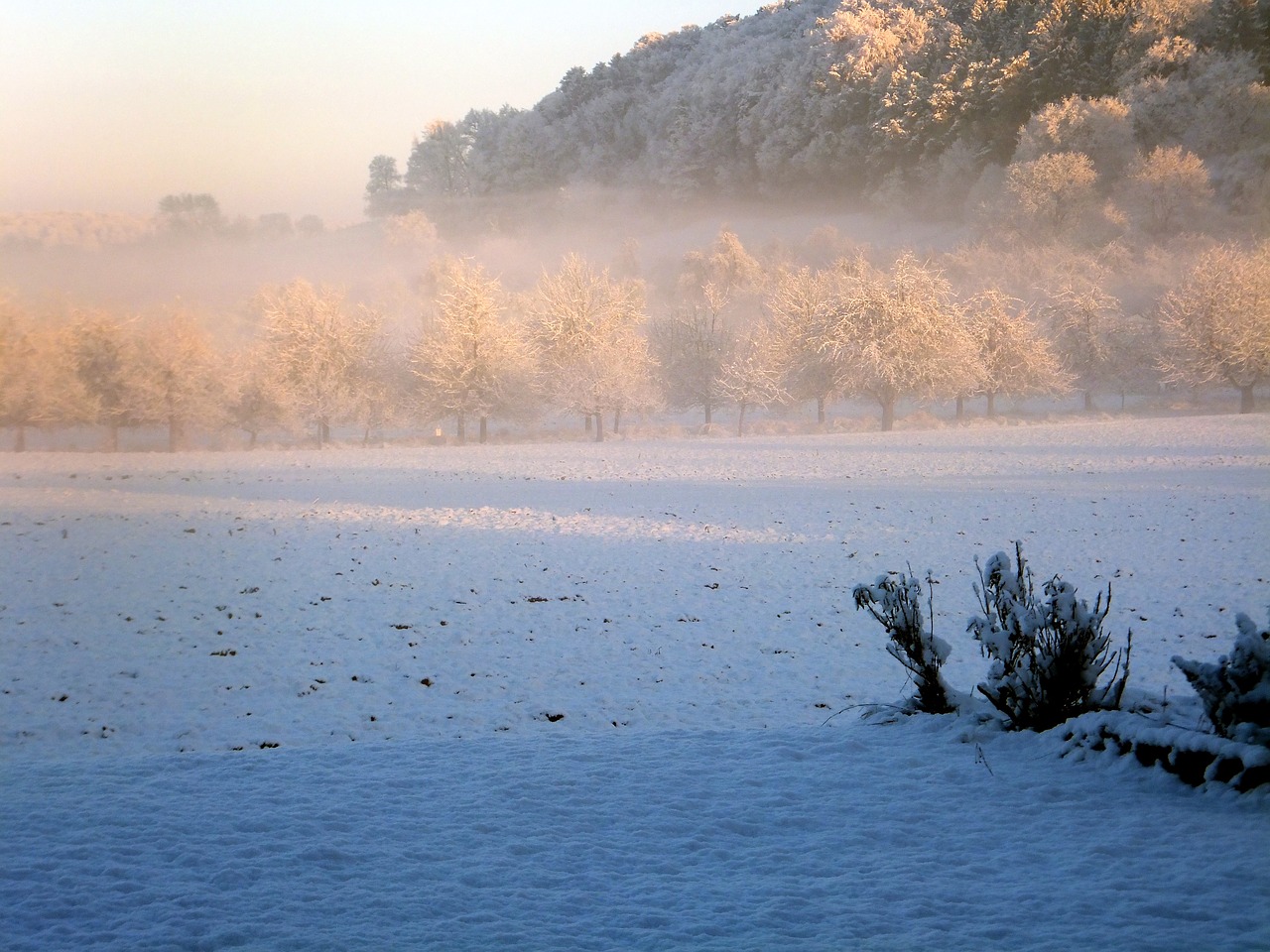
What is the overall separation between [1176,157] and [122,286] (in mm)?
50196

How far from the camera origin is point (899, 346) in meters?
32.3

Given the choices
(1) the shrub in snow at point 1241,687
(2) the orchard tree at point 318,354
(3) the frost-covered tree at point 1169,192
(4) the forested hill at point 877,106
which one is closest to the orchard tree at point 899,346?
(2) the orchard tree at point 318,354

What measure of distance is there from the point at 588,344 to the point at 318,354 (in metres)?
9.81

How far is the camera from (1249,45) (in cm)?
4972

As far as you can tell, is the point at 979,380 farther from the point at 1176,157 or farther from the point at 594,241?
the point at 594,241

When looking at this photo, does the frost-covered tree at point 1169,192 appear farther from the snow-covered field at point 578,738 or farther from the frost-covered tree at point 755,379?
the snow-covered field at point 578,738

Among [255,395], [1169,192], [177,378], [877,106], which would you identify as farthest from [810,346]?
[877,106]

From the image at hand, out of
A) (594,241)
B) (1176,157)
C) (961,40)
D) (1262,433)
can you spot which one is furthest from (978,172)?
(1262,433)

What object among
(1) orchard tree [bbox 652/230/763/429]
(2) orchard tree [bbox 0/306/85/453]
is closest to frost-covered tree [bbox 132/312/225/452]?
(2) orchard tree [bbox 0/306/85/453]

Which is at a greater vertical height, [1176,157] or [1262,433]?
[1176,157]

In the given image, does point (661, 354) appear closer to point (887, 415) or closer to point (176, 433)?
point (887, 415)

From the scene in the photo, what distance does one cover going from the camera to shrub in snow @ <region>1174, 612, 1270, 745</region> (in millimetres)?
3785

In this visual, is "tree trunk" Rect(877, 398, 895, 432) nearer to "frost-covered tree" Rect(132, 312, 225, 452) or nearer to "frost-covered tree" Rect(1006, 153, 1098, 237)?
"frost-covered tree" Rect(132, 312, 225, 452)

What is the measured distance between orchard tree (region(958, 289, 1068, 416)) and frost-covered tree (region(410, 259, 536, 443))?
16552mm
